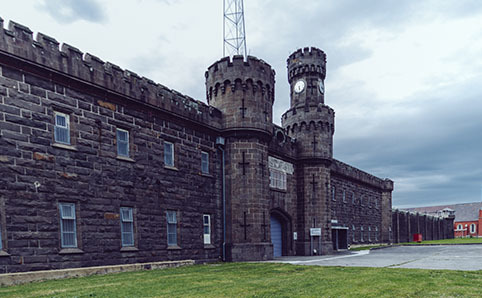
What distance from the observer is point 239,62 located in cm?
2125

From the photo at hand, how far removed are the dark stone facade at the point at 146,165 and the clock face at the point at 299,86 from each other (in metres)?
2.52

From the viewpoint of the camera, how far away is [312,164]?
28203mm

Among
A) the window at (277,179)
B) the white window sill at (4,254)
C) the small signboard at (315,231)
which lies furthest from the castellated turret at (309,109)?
the white window sill at (4,254)

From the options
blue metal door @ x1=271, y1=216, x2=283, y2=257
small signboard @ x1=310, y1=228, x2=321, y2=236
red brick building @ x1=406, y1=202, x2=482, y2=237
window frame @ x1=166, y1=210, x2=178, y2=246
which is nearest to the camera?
window frame @ x1=166, y1=210, x2=178, y2=246

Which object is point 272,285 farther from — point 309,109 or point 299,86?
point 299,86

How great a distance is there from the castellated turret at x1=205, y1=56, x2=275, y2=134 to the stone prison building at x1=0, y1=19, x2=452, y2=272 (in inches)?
2.2

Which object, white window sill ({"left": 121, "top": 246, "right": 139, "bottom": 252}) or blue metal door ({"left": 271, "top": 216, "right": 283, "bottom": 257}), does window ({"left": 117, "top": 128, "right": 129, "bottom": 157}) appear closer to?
white window sill ({"left": 121, "top": 246, "right": 139, "bottom": 252})

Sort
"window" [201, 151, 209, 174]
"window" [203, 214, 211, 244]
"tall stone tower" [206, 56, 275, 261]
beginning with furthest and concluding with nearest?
"tall stone tower" [206, 56, 275, 261] < "window" [201, 151, 209, 174] < "window" [203, 214, 211, 244]

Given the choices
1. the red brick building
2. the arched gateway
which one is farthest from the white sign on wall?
the red brick building

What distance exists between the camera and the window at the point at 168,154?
1803 centimetres

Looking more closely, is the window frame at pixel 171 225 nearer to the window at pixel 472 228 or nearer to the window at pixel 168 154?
the window at pixel 168 154

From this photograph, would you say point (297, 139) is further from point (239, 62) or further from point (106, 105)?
point (106, 105)

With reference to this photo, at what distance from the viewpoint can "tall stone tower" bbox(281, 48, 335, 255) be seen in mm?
27609

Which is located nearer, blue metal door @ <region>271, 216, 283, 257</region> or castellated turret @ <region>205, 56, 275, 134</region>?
castellated turret @ <region>205, 56, 275, 134</region>
